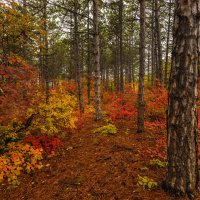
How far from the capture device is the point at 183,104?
330 cm

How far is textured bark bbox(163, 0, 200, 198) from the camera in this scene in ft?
10.3

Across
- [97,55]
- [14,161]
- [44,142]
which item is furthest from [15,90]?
[97,55]

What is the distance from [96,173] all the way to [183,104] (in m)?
2.97

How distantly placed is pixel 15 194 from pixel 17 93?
2624mm

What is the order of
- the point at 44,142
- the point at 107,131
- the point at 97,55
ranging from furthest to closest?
1. the point at 97,55
2. the point at 107,131
3. the point at 44,142

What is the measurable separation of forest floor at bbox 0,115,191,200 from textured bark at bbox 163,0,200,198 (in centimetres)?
54

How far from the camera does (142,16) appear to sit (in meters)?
6.86

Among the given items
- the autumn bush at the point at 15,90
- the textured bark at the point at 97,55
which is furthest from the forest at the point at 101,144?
the textured bark at the point at 97,55

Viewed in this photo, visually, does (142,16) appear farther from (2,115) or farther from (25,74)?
(2,115)

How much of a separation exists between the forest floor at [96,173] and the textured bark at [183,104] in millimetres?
542

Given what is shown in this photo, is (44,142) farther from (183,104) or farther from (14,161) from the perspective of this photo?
(183,104)

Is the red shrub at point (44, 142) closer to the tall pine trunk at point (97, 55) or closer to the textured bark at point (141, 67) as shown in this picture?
the tall pine trunk at point (97, 55)

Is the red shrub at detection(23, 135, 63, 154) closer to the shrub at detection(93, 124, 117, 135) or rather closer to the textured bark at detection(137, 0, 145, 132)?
the shrub at detection(93, 124, 117, 135)

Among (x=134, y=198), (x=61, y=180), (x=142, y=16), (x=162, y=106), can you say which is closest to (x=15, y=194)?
(x=61, y=180)
